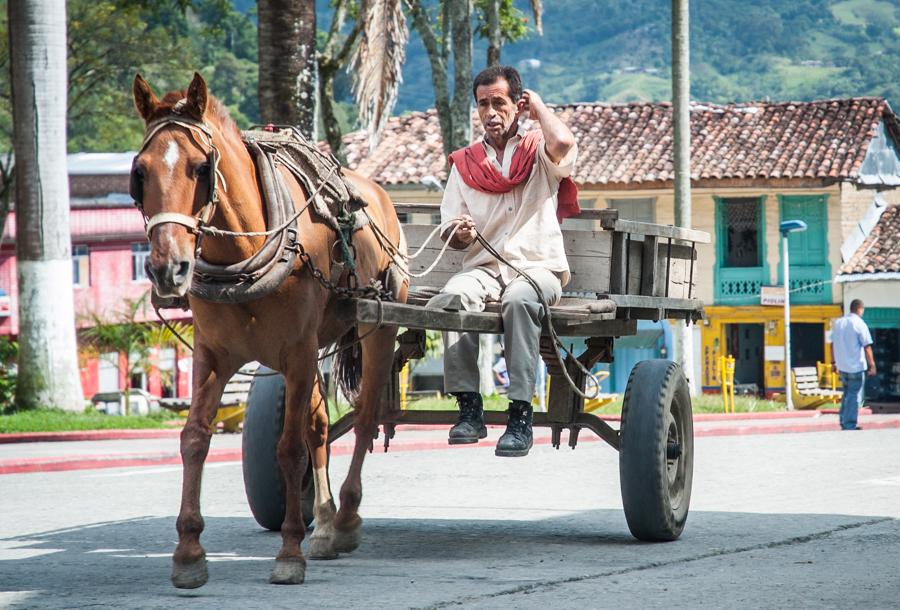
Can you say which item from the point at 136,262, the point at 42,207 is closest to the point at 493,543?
the point at 42,207

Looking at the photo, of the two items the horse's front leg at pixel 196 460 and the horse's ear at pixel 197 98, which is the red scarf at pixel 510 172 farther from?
the horse's ear at pixel 197 98

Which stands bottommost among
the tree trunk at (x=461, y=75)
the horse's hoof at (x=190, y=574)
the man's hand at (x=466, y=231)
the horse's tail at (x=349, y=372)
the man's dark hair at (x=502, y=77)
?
the horse's hoof at (x=190, y=574)

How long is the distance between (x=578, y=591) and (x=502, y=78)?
2979 mm

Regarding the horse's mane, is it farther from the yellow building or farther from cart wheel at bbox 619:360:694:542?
the yellow building

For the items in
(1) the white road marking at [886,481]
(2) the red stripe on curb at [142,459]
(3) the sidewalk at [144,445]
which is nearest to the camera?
(1) the white road marking at [886,481]

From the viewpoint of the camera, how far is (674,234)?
30.3 feet

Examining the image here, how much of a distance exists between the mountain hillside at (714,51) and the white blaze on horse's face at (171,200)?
128 m

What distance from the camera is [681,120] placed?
25484mm

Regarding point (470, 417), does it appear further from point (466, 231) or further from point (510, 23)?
point (510, 23)

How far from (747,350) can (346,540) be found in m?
35.2

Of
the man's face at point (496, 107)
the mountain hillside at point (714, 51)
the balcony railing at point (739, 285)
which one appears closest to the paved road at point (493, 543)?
the man's face at point (496, 107)

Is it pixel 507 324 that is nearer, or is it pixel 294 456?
pixel 294 456

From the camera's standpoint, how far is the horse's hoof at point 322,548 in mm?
7957

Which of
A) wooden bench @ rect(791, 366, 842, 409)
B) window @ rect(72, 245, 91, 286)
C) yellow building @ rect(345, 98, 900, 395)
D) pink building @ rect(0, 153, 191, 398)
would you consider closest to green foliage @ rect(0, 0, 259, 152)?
pink building @ rect(0, 153, 191, 398)
